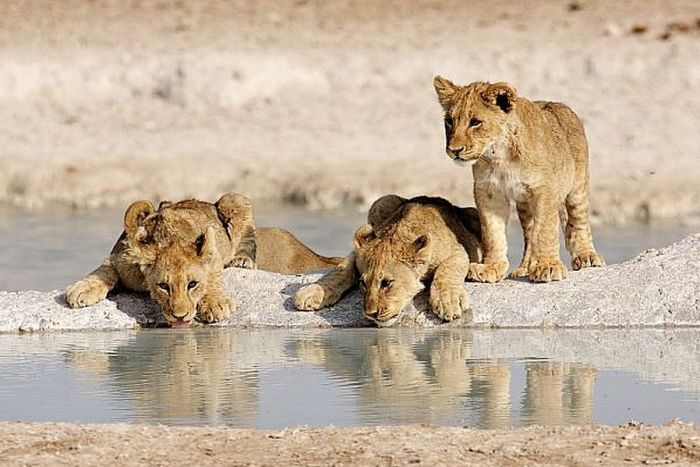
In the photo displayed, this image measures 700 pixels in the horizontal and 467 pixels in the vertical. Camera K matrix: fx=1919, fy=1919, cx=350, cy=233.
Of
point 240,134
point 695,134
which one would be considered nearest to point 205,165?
point 240,134

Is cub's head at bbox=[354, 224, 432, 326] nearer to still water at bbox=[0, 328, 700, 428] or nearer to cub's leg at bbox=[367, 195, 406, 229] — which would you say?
still water at bbox=[0, 328, 700, 428]

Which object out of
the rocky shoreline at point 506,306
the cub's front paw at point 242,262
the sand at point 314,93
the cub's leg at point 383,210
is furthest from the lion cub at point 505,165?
the sand at point 314,93

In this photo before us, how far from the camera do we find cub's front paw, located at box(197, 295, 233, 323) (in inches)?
420

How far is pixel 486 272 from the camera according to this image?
35.8 feet

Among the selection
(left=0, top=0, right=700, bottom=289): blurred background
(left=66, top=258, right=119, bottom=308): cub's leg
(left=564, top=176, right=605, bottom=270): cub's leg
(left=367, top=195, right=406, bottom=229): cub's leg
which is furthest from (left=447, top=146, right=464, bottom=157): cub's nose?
(left=0, top=0, right=700, bottom=289): blurred background

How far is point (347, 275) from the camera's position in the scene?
35.8 feet

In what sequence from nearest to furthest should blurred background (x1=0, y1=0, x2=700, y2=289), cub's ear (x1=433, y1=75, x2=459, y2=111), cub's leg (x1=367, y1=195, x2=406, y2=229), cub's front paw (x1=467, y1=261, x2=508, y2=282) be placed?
cub's ear (x1=433, y1=75, x2=459, y2=111) < cub's front paw (x1=467, y1=261, x2=508, y2=282) < cub's leg (x1=367, y1=195, x2=406, y2=229) < blurred background (x1=0, y1=0, x2=700, y2=289)

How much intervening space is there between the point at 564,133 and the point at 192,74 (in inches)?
469

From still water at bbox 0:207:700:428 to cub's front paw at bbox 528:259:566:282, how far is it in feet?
1.71

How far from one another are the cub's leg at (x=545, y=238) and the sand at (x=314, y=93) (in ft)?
24.7

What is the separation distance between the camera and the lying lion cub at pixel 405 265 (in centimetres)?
1045

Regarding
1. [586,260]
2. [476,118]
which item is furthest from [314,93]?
[476,118]

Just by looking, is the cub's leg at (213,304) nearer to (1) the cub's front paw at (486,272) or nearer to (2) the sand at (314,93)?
(1) the cub's front paw at (486,272)

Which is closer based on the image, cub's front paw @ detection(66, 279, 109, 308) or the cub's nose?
the cub's nose
